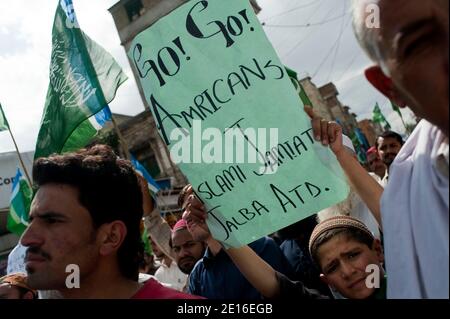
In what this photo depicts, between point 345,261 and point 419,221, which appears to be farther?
point 345,261

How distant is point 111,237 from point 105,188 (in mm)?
208

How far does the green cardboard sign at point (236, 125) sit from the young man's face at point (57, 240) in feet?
1.58

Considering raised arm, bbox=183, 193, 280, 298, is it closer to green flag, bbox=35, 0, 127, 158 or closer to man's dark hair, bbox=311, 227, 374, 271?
man's dark hair, bbox=311, 227, 374, 271

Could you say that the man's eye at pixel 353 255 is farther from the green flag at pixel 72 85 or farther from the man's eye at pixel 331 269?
the green flag at pixel 72 85

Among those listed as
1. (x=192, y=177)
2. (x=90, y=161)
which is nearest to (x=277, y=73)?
(x=192, y=177)

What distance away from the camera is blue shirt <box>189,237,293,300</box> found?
2.29m

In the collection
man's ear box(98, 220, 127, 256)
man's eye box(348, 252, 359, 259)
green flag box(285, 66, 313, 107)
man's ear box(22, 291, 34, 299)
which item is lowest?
man's eye box(348, 252, 359, 259)

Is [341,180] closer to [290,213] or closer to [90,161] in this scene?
[290,213]

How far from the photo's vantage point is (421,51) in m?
0.86

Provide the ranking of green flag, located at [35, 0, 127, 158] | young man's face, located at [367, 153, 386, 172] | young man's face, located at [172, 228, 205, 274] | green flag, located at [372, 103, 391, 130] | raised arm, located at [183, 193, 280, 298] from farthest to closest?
1. green flag, located at [372, 103, 391, 130]
2. young man's face, located at [367, 153, 386, 172]
3. green flag, located at [35, 0, 127, 158]
4. young man's face, located at [172, 228, 205, 274]
5. raised arm, located at [183, 193, 280, 298]

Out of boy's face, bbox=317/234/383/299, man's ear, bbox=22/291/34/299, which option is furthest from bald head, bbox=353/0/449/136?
man's ear, bbox=22/291/34/299

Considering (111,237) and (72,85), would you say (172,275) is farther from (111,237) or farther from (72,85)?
(111,237)

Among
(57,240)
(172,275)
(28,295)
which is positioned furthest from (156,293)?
(172,275)

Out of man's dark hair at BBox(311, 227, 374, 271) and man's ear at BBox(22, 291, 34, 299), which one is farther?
man's ear at BBox(22, 291, 34, 299)
